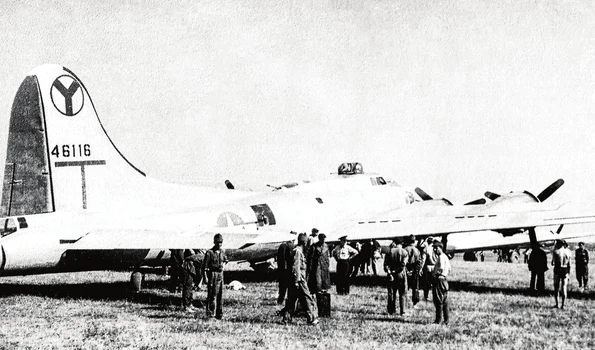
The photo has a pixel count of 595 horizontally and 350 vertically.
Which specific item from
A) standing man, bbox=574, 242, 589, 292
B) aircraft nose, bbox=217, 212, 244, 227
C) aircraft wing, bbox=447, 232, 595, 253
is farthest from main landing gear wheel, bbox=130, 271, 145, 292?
aircraft wing, bbox=447, 232, 595, 253

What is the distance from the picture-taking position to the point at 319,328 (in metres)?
11.4

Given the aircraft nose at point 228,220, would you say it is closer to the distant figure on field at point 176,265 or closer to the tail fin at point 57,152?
the distant figure on field at point 176,265

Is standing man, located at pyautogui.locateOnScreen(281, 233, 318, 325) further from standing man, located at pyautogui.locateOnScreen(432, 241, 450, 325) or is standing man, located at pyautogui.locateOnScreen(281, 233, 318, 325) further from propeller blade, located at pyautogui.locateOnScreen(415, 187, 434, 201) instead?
propeller blade, located at pyautogui.locateOnScreen(415, 187, 434, 201)

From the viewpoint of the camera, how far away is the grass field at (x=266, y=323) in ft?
33.1

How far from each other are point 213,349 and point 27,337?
11.0 ft

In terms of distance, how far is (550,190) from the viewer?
24469 mm

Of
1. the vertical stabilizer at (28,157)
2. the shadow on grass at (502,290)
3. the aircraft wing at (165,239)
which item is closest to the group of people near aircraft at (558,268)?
the shadow on grass at (502,290)

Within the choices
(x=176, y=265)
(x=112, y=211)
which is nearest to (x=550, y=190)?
(x=176, y=265)

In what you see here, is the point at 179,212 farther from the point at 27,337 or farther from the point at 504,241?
the point at 504,241

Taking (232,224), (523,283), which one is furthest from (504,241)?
(232,224)

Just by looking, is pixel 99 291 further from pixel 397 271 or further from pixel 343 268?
pixel 397 271

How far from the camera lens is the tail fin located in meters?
16.9

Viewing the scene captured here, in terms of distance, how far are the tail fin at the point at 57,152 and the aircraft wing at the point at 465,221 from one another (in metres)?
7.10

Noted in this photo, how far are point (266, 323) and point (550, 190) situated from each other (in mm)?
16455
